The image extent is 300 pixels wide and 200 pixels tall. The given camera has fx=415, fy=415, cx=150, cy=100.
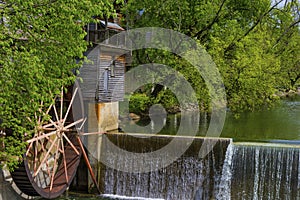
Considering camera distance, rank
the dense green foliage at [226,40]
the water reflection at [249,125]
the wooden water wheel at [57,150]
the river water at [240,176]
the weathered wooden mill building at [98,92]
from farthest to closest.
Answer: the dense green foliage at [226,40]
the water reflection at [249,125]
the weathered wooden mill building at [98,92]
the wooden water wheel at [57,150]
the river water at [240,176]

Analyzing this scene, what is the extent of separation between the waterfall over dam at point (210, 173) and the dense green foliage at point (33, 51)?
19.8 feet

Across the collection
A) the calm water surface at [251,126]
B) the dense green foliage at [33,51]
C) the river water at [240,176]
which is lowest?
the river water at [240,176]

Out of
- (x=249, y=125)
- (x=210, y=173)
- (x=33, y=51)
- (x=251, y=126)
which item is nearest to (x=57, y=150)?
(x=210, y=173)

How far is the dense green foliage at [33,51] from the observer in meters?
6.51

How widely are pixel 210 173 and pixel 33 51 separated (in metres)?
7.35

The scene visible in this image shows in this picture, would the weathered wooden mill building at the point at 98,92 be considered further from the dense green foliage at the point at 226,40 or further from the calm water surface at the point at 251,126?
the dense green foliage at the point at 226,40

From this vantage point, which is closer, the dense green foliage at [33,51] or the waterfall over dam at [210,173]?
the dense green foliage at [33,51]

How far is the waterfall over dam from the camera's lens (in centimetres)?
1164

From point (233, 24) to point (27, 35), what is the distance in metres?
13.7

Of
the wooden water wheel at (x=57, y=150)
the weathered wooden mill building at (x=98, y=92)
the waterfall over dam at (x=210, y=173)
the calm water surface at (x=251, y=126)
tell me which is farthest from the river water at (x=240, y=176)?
the calm water surface at (x=251, y=126)

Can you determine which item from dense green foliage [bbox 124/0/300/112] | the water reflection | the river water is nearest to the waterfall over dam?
the river water

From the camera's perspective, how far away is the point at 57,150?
12539 mm

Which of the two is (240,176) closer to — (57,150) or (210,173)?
(210,173)

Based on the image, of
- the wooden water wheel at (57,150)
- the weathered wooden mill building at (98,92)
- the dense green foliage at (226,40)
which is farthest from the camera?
the dense green foliage at (226,40)
